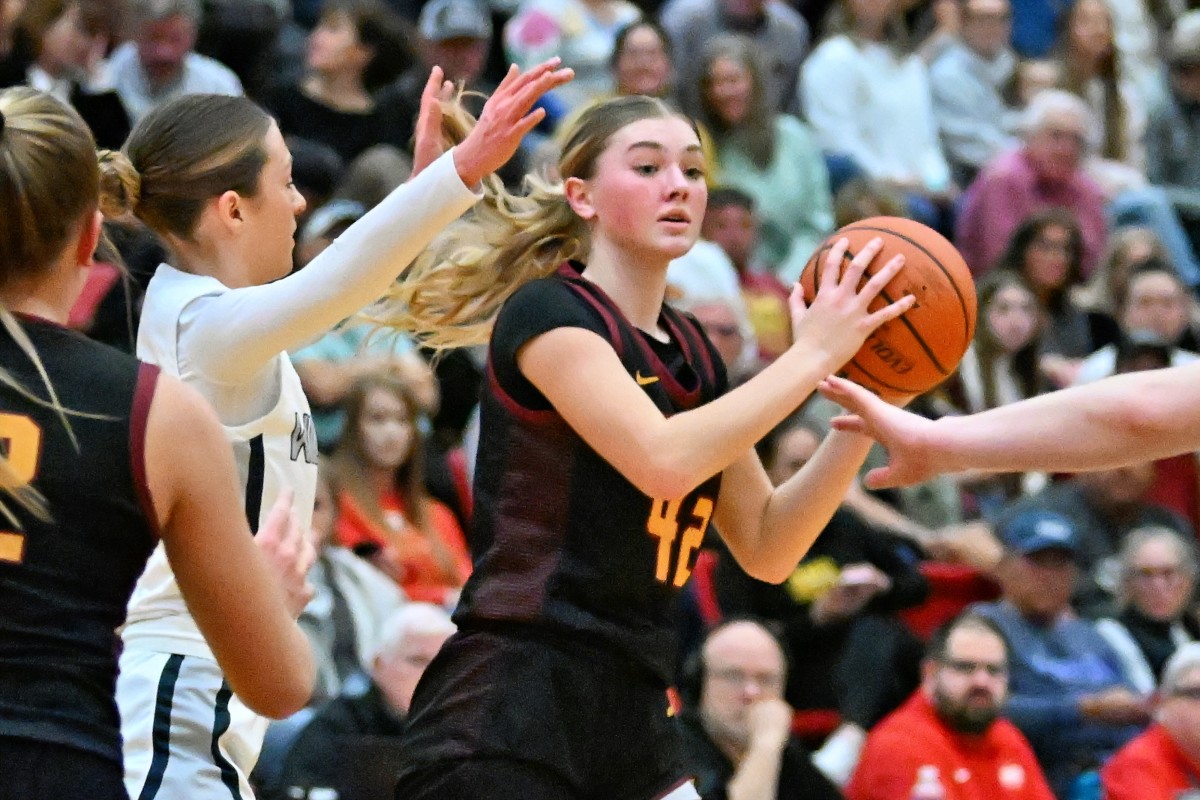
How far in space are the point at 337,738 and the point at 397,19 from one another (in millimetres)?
5436

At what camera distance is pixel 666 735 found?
3.72 metres

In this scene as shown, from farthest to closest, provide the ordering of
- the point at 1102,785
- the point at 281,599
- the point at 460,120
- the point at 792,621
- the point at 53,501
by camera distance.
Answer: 1. the point at 792,621
2. the point at 1102,785
3. the point at 460,120
4. the point at 281,599
5. the point at 53,501

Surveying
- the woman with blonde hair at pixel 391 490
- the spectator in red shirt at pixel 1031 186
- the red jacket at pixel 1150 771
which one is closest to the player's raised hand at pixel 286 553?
the woman with blonde hair at pixel 391 490

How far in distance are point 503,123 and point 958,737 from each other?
3.64m

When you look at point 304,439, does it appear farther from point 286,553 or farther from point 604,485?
point 286,553

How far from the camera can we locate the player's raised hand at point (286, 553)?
2.70 meters

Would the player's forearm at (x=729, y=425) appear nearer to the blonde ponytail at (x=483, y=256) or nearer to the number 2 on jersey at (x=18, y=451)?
the blonde ponytail at (x=483, y=256)

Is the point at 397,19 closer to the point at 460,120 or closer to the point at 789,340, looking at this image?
the point at 789,340

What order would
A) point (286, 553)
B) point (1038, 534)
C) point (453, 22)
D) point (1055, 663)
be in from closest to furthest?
point (286, 553) < point (1055, 663) < point (1038, 534) < point (453, 22)

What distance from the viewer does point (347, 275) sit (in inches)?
137

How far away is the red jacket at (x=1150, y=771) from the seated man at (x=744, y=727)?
996 millimetres

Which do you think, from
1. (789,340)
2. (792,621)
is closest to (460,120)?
(792,621)

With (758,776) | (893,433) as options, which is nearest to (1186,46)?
(758,776)

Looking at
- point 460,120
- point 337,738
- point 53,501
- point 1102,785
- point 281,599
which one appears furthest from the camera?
point 1102,785
